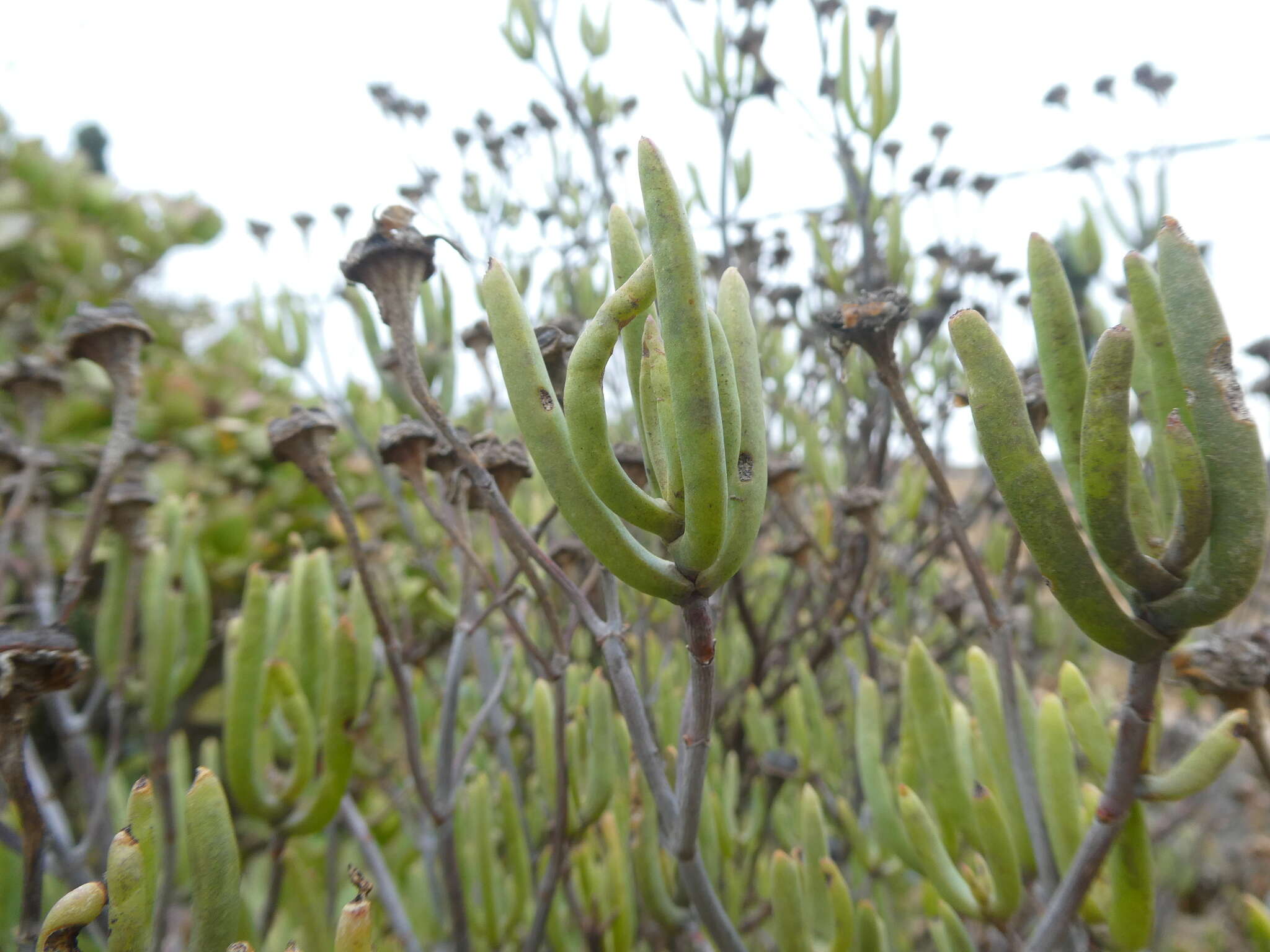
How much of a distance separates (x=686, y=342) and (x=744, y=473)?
0.10m

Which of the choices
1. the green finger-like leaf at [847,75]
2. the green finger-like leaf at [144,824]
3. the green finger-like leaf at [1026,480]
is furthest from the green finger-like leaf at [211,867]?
the green finger-like leaf at [847,75]

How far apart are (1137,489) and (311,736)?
0.87 meters

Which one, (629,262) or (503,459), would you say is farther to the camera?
(503,459)

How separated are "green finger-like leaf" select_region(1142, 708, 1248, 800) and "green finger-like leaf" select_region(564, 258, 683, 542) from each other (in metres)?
0.41

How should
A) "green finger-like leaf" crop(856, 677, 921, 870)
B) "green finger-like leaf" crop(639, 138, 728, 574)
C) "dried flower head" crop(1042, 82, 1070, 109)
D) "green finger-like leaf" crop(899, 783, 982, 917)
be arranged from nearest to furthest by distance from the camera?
1. "green finger-like leaf" crop(639, 138, 728, 574)
2. "green finger-like leaf" crop(899, 783, 982, 917)
3. "green finger-like leaf" crop(856, 677, 921, 870)
4. "dried flower head" crop(1042, 82, 1070, 109)

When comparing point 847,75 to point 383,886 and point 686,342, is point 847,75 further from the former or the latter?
point 383,886

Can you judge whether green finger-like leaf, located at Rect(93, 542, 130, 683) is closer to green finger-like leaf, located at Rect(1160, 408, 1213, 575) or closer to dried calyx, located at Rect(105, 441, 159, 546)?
dried calyx, located at Rect(105, 441, 159, 546)

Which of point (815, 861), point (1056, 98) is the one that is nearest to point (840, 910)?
point (815, 861)

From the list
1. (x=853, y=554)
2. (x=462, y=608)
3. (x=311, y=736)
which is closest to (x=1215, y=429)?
(x=462, y=608)

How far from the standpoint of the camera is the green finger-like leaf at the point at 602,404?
42 cm

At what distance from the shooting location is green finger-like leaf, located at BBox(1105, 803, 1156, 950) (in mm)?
610

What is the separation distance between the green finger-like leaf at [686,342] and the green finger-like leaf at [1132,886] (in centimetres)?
45

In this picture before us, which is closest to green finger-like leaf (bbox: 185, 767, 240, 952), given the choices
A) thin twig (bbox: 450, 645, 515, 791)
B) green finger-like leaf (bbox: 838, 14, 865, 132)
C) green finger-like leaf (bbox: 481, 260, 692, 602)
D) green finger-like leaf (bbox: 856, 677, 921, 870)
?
green finger-like leaf (bbox: 481, 260, 692, 602)

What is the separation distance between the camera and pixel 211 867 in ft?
1.66
